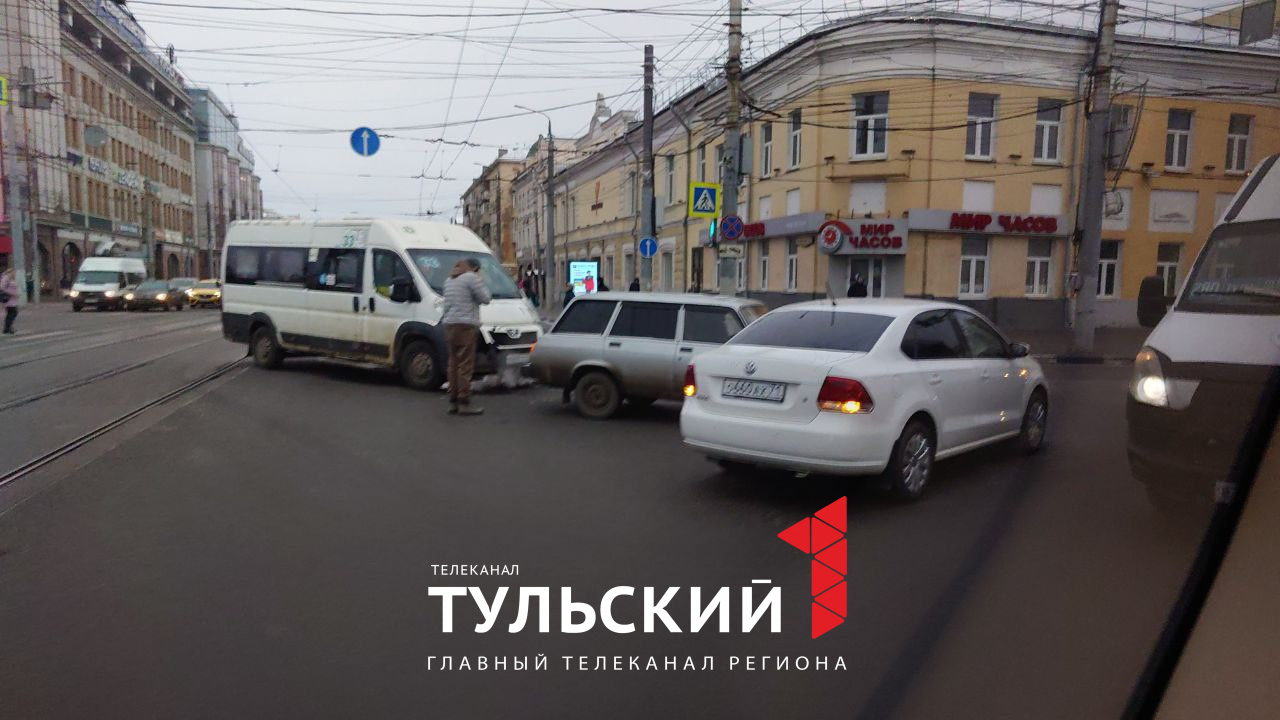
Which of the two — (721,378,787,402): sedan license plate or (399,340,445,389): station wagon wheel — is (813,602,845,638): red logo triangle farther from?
(399,340,445,389): station wagon wheel

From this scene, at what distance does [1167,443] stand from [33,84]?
1828 inches

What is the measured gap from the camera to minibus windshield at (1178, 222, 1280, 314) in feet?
6.43

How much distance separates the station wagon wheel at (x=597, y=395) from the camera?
982cm

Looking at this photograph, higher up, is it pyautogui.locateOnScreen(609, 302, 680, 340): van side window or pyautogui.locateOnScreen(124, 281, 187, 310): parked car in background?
pyautogui.locateOnScreen(609, 302, 680, 340): van side window

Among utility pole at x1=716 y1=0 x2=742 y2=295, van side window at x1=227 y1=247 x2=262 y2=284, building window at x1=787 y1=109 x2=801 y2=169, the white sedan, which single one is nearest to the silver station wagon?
the white sedan

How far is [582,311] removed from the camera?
1027 cm

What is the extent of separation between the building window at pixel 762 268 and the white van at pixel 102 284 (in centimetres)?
2609

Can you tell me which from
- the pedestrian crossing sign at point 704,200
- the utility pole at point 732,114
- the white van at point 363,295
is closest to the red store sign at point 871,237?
the pedestrian crossing sign at point 704,200

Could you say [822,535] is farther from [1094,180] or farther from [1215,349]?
[1215,349]

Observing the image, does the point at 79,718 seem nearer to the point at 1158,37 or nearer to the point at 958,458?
the point at 1158,37

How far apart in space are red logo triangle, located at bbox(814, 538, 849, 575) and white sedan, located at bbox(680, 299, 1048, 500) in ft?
2.36

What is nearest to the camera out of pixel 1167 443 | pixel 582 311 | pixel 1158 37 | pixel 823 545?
pixel 1167 443

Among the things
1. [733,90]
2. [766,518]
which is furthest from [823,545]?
[733,90]

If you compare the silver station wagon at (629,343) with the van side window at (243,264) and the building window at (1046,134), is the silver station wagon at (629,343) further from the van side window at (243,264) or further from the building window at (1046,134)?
the van side window at (243,264)
